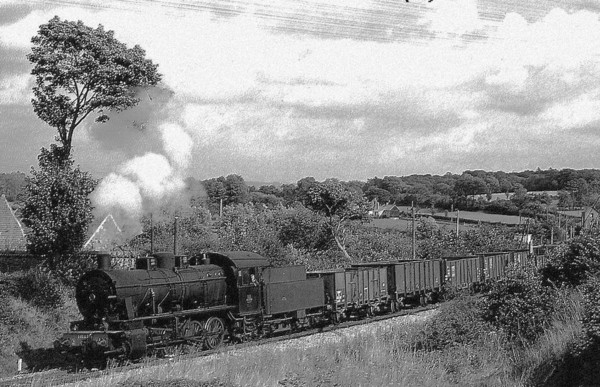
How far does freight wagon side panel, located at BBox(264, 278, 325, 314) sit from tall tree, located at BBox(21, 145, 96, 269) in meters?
8.41

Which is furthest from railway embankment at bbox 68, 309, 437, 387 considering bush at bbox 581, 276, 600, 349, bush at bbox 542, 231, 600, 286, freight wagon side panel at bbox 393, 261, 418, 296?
freight wagon side panel at bbox 393, 261, 418, 296

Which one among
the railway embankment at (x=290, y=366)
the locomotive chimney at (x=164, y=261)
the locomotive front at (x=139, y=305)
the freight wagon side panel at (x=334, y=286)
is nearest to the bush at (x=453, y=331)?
the railway embankment at (x=290, y=366)

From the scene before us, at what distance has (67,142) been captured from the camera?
27766 mm

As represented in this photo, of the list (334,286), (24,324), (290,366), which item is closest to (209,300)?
(290,366)

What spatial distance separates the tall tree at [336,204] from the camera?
4422 cm

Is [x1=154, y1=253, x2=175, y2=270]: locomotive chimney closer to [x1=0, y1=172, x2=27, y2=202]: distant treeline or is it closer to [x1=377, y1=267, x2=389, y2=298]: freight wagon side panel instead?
[x1=377, y1=267, x2=389, y2=298]: freight wagon side panel

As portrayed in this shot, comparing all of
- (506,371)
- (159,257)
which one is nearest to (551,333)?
(506,371)

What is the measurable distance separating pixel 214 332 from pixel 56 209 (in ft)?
29.2

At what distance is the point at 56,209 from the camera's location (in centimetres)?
2477

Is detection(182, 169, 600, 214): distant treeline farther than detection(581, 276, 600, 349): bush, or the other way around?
detection(182, 169, 600, 214): distant treeline

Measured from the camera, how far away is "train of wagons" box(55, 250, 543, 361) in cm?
1769

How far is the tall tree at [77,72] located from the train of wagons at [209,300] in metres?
10.2

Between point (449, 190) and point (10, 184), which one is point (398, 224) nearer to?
point (449, 190)

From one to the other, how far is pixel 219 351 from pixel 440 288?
16.6 m
